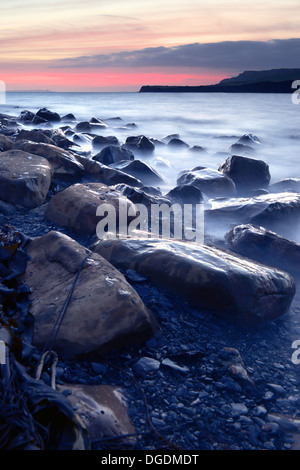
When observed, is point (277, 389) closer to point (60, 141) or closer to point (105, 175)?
point (105, 175)

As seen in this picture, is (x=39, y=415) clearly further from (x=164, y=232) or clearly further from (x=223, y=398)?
(x=164, y=232)

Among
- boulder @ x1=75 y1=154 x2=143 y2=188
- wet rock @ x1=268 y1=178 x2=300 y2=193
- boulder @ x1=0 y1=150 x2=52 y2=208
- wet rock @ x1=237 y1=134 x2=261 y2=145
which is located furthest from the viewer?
wet rock @ x1=237 y1=134 x2=261 y2=145

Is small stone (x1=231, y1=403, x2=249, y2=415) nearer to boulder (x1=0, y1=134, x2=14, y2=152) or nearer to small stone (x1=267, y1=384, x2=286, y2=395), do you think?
small stone (x1=267, y1=384, x2=286, y2=395)

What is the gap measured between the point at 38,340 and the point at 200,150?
37.9 ft

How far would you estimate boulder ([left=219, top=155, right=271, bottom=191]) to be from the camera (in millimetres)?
8172

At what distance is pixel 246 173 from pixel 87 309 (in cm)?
647

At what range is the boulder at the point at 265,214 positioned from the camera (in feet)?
17.5

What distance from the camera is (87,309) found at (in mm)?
2488

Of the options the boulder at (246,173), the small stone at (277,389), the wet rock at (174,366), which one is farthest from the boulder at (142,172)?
the small stone at (277,389)

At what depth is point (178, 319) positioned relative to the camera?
287 cm

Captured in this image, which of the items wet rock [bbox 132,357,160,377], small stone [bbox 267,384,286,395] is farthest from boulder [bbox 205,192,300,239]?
wet rock [bbox 132,357,160,377]

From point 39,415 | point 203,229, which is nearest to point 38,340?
point 39,415

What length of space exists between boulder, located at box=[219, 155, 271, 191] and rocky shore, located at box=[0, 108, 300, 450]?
4.04 metres
